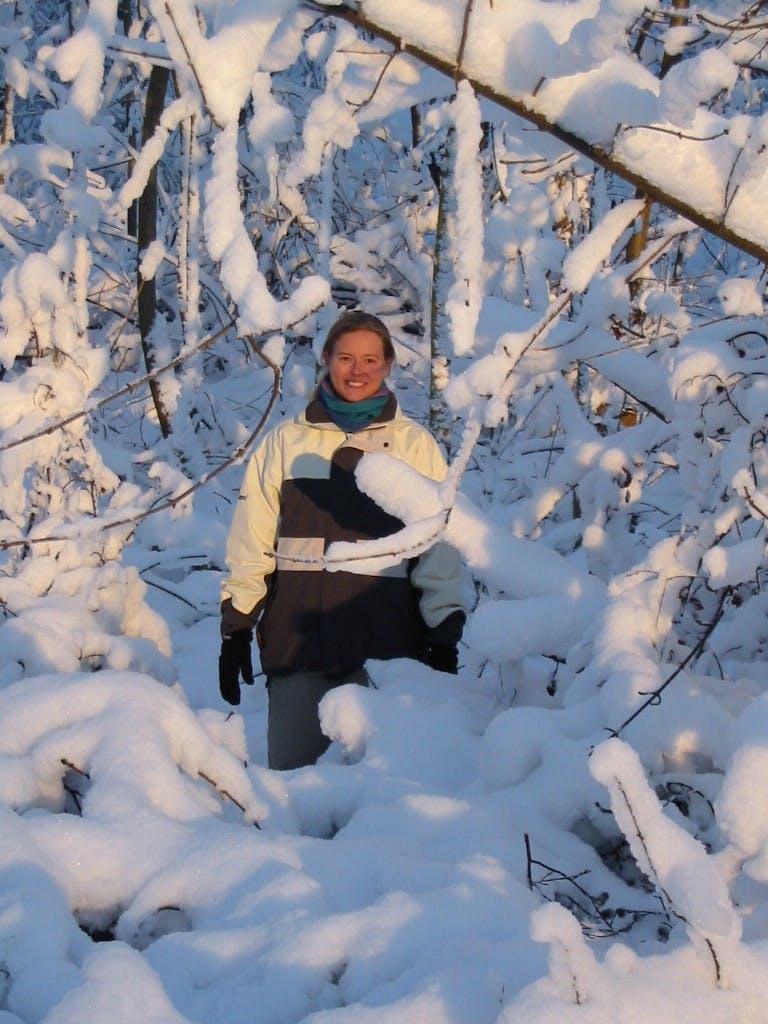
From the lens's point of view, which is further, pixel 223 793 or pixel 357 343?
pixel 357 343

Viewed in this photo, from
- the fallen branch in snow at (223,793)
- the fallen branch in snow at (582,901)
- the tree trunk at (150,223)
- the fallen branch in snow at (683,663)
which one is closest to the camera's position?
the fallen branch in snow at (582,901)

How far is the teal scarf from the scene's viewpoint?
3.35 m

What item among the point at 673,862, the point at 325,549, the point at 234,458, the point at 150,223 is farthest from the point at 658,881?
the point at 150,223

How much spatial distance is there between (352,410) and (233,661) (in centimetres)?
95

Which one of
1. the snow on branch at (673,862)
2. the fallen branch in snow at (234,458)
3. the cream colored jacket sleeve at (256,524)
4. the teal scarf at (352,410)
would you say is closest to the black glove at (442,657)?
the cream colored jacket sleeve at (256,524)

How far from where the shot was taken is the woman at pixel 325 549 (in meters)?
3.36

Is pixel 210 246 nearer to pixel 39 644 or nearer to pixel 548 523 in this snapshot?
pixel 39 644

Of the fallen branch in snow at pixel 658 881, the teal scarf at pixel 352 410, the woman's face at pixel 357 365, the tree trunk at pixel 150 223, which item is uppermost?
the fallen branch in snow at pixel 658 881

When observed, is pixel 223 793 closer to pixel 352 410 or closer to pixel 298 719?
pixel 298 719

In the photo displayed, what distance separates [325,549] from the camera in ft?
11.0

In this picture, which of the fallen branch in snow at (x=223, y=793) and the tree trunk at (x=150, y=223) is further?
the tree trunk at (x=150, y=223)

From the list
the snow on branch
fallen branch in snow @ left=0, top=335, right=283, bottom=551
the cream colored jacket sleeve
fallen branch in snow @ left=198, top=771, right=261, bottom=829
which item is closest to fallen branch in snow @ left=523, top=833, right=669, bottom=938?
the snow on branch

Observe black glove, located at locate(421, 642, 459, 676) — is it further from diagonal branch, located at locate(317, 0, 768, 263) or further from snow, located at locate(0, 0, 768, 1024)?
diagonal branch, located at locate(317, 0, 768, 263)

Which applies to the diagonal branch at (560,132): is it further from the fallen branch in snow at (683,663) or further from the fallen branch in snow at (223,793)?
the fallen branch in snow at (223,793)
